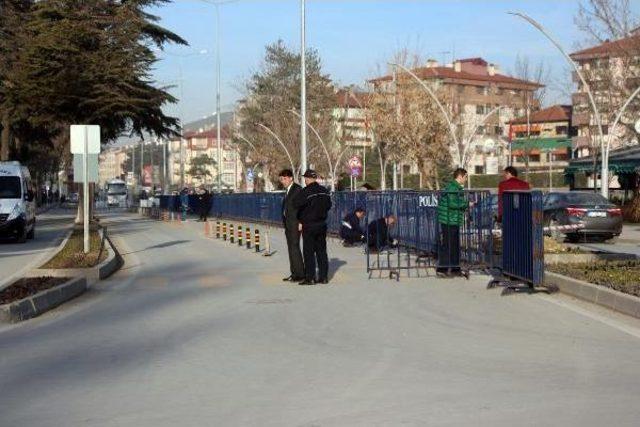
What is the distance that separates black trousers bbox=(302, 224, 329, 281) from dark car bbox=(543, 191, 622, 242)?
1332 centimetres

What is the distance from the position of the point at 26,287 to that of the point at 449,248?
275 inches

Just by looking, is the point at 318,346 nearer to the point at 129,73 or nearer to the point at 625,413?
the point at 625,413

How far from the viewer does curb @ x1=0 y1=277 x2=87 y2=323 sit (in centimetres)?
1173

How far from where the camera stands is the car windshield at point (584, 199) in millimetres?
27303

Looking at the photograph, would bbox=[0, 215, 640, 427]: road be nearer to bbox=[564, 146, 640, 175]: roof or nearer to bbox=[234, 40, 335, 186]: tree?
bbox=[564, 146, 640, 175]: roof

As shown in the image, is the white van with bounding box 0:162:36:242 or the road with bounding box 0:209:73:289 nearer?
the road with bounding box 0:209:73:289

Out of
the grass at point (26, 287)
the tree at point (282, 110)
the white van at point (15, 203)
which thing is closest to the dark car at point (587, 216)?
the white van at point (15, 203)

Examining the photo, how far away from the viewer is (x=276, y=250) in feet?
80.1

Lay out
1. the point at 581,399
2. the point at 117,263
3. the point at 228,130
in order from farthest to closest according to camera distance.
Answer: the point at 228,130 < the point at 117,263 < the point at 581,399

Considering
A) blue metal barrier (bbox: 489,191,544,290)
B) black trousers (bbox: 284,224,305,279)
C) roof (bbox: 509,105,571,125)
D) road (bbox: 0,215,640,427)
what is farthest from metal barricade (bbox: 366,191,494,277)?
roof (bbox: 509,105,571,125)

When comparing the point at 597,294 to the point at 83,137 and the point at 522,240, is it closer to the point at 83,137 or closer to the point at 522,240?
the point at 522,240

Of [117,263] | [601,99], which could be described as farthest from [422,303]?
[601,99]

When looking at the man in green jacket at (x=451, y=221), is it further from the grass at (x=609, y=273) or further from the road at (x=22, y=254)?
the road at (x=22, y=254)

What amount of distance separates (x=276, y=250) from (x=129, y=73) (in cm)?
1677
